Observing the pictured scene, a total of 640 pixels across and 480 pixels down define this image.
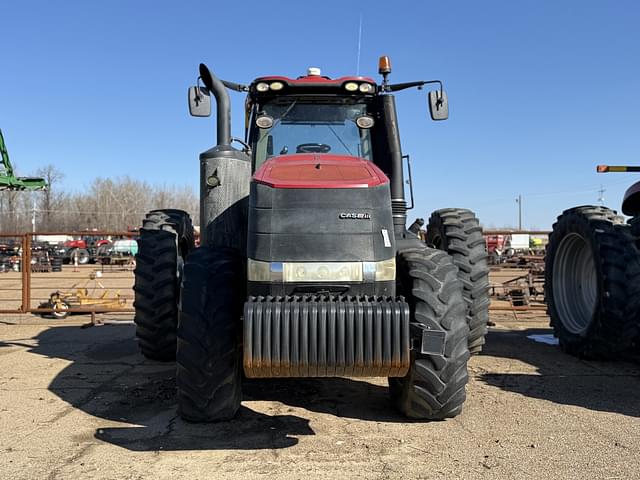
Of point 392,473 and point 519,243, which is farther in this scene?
point 519,243

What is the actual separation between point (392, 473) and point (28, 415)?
2.95m

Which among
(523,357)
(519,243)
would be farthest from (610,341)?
(519,243)

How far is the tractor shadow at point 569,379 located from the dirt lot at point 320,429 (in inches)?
0.6

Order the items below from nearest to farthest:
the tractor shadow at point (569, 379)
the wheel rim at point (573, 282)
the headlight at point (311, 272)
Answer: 1. the headlight at point (311, 272)
2. the tractor shadow at point (569, 379)
3. the wheel rim at point (573, 282)

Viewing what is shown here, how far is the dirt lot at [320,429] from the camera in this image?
3520 mm

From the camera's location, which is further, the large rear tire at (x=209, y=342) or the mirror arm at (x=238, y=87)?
the mirror arm at (x=238, y=87)

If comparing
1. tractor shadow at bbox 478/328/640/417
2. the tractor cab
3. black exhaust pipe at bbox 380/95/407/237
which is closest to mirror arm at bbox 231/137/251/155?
the tractor cab

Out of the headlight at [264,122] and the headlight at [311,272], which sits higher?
the headlight at [264,122]

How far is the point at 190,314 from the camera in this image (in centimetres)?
407

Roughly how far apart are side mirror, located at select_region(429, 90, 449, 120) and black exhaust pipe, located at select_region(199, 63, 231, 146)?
6.63 ft

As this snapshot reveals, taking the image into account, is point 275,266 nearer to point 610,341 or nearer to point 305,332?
point 305,332

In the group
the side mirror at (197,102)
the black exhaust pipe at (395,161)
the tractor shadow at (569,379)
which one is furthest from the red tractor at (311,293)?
the tractor shadow at (569,379)

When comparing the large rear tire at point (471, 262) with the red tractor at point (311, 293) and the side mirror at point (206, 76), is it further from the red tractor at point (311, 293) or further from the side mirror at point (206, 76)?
the side mirror at point (206, 76)

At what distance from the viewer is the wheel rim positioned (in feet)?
24.1
